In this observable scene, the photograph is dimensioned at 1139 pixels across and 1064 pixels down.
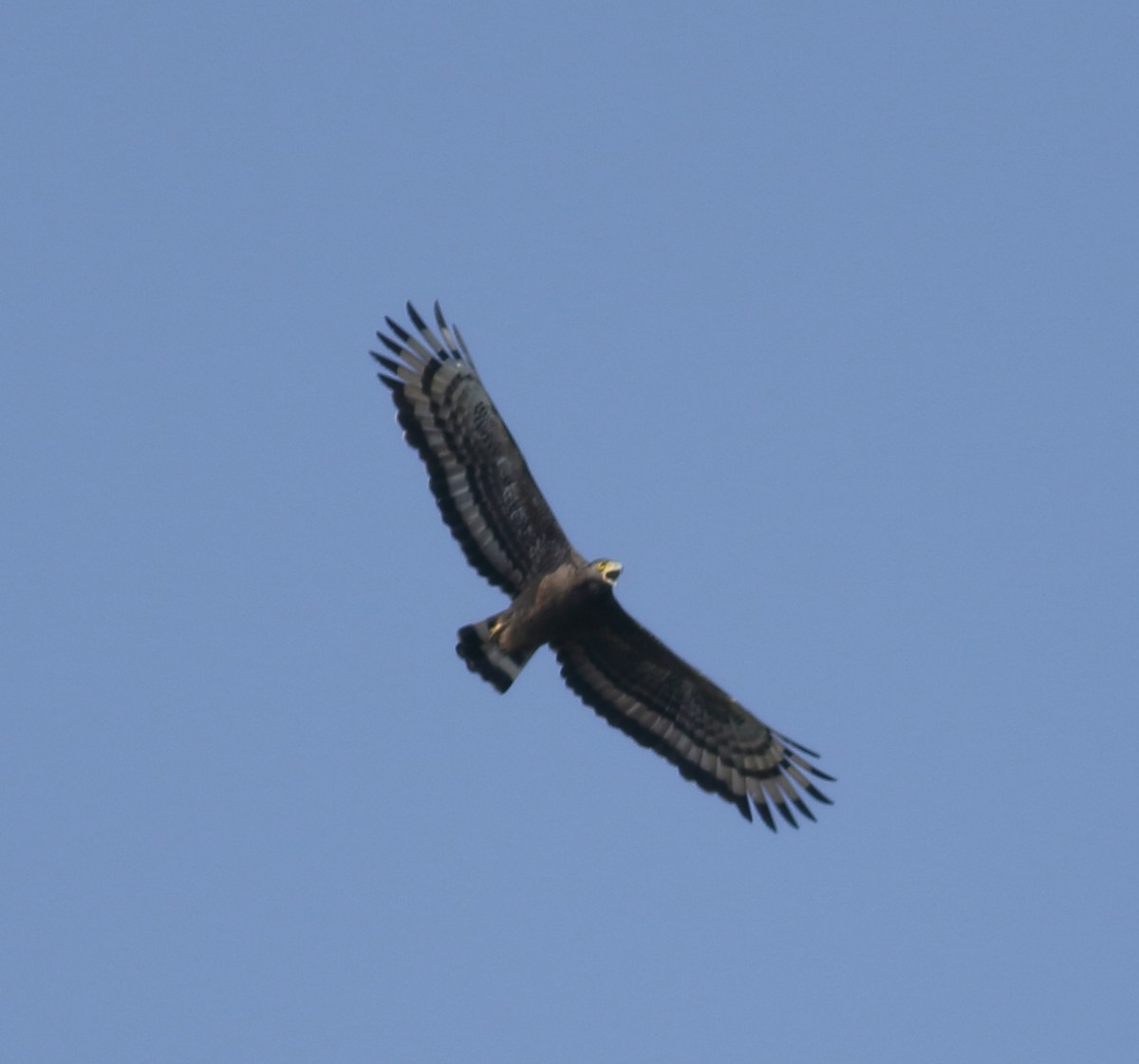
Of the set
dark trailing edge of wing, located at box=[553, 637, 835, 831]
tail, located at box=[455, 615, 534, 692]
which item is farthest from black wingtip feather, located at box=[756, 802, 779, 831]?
tail, located at box=[455, 615, 534, 692]

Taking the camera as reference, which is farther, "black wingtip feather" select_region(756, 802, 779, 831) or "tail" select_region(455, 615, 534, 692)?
Answer: "black wingtip feather" select_region(756, 802, 779, 831)

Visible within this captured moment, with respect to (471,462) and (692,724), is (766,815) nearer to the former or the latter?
(692,724)

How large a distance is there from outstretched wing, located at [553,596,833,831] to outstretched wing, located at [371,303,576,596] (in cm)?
118

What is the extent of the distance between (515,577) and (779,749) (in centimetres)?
331

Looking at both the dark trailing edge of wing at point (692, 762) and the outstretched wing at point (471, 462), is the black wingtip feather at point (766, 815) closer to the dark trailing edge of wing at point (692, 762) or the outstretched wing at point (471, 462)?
the dark trailing edge of wing at point (692, 762)

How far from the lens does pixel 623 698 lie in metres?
24.5

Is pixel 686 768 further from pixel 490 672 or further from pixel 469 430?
pixel 469 430

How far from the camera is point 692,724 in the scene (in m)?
24.6

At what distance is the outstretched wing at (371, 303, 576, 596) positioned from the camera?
76.5ft

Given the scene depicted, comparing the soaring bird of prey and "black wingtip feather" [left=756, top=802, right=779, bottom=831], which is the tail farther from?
Result: "black wingtip feather" [left=756, top=802, right=779, bottom=831]

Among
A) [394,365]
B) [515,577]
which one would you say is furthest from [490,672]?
[394,365]

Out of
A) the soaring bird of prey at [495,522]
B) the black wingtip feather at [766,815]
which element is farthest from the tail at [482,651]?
the black wingtip feather at [766,815]

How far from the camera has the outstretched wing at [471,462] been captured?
23328 millimetres

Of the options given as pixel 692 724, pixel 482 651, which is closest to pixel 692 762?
pixel 692 724
